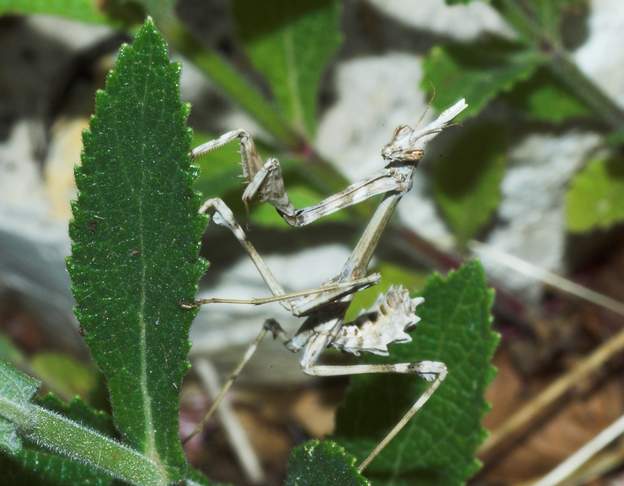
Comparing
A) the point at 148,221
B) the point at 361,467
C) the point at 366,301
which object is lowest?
the point at 361,467

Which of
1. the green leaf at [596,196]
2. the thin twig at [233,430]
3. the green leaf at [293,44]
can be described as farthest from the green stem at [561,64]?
the thin twig at [233,430]

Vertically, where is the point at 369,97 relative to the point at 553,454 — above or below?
above

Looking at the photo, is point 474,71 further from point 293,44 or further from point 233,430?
point 233,430

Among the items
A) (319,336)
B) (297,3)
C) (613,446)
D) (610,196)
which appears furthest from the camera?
(613,446)

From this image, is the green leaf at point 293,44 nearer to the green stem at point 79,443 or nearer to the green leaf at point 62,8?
the green leaf at point 62,8

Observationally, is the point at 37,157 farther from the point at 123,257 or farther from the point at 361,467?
the point at 361,467

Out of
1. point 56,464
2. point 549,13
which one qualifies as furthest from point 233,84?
point 56,464

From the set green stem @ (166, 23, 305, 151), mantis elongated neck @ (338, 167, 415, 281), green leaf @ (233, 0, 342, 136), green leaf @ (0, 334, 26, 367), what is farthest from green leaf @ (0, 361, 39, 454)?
green leaf @ (0, 334, 26, 367)

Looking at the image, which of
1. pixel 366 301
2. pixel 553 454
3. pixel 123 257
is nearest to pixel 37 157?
pixel 366 301
